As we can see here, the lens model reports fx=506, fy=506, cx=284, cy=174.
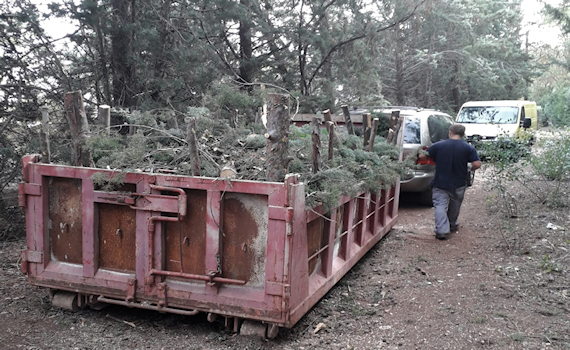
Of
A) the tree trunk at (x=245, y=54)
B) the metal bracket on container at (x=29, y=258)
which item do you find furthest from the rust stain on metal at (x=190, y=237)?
the tree trunk at (x=245, y=54)

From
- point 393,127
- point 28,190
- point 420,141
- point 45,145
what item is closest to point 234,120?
point 45,145

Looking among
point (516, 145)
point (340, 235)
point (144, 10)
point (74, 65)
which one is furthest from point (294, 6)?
point (340, 235)

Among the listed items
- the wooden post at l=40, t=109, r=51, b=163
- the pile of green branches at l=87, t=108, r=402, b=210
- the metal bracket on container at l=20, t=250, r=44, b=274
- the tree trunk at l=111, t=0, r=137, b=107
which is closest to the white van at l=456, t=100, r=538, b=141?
the tree trunk at l=111, t=0, r=137, b=107

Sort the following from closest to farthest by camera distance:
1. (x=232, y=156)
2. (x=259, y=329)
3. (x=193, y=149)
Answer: (x=259, y=329)
(x=193, y=149)
(x=232, y=156)

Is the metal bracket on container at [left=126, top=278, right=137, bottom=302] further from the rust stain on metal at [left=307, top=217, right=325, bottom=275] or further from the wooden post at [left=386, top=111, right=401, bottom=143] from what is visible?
the wooden post at [left=386, top=111, right=401, bottom=143]

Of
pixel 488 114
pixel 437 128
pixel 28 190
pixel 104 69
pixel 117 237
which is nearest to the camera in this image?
pixel 117 237

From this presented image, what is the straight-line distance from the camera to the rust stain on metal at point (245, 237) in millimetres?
3844

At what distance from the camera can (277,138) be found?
4.07m

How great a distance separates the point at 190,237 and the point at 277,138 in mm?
1053

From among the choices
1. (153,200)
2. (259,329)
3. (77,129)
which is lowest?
(259,329)

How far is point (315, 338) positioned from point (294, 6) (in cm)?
1107

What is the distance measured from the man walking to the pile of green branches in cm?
146

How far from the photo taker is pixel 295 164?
4.61 metres

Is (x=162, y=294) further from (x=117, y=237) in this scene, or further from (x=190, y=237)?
(x=117, y=237)
